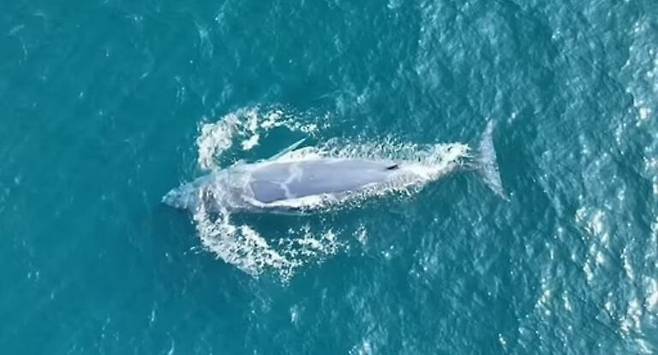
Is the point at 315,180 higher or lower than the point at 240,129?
lower

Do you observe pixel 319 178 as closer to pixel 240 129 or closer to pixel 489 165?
pixel 240 129

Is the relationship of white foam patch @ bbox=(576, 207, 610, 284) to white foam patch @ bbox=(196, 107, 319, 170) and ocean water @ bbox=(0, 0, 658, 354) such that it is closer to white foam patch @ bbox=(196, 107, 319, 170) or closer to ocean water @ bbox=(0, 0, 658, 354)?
ocean water @ bbox=(0, 0, 658, 354)

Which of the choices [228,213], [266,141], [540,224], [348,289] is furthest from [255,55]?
[540,224]

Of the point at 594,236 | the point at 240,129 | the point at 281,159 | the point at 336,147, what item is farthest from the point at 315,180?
the point at 594,236

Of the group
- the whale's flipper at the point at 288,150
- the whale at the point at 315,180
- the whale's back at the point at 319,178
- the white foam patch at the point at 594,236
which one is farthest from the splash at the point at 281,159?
the white foam patch at the point at 594,236

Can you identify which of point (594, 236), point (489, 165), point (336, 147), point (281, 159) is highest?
point (281, 159)

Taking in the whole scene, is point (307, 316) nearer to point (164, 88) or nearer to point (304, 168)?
point (304, 168)
